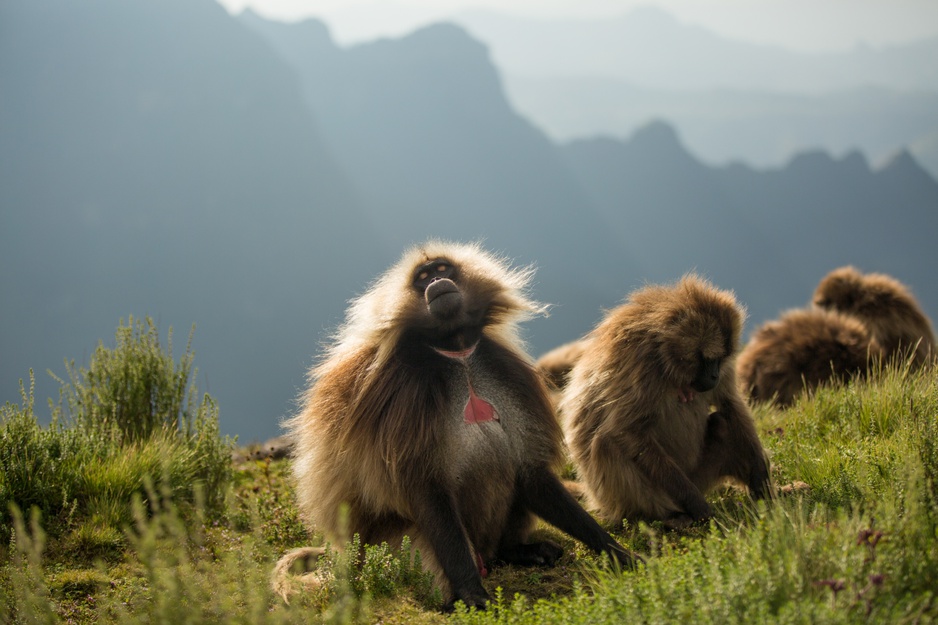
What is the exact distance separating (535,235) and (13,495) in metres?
123

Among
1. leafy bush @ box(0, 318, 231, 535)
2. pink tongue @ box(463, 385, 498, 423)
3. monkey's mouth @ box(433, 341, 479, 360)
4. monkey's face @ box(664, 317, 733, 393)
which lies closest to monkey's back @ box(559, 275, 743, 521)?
monkey's face @ box(664, 317, 733, 393)

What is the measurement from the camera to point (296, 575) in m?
4.45

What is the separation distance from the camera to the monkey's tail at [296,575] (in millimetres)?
4191

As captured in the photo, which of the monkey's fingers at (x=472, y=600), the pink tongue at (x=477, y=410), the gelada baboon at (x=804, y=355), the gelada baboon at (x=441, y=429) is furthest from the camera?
the gelada baboon at (x=804, y=355)

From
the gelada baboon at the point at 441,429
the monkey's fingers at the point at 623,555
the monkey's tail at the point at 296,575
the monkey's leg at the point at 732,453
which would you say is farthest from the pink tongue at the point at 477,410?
the monkey's leg at the point at 732,453

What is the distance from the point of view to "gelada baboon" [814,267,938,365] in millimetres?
8185

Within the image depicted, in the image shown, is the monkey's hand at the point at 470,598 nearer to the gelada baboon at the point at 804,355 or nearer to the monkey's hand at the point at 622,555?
the monkey's hand at the point at 622,555

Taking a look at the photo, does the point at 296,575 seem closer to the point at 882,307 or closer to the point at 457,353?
the point at 457,353

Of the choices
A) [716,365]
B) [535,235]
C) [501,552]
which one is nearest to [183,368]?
[501,552]

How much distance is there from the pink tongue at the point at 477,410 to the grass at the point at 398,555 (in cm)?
83

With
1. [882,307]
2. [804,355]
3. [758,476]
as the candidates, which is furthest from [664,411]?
[882,307]

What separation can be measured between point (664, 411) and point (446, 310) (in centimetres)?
167

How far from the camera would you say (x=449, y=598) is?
12.8 feet

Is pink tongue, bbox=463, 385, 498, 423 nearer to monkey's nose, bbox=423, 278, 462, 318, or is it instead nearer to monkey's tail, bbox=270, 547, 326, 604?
monkey's nose, bbox=423, 278, 462, 318
